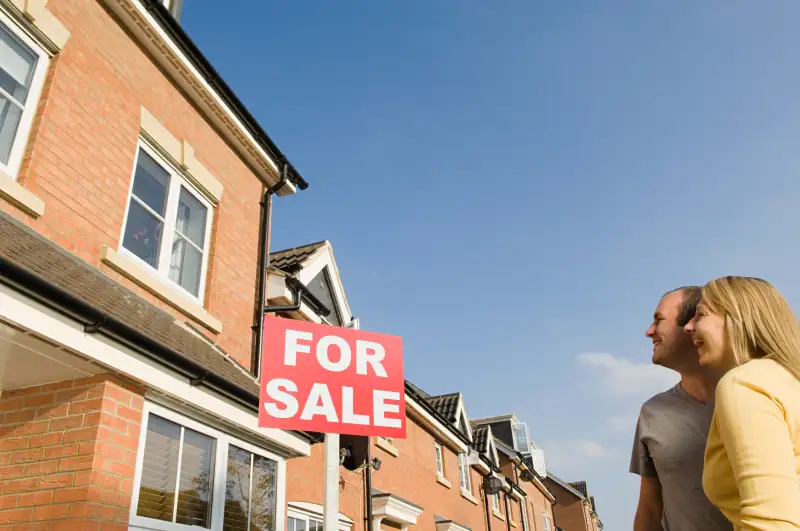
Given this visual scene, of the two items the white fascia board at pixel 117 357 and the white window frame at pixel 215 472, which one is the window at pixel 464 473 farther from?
the white fascia board at pixel 117 357

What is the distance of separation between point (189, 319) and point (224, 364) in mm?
786

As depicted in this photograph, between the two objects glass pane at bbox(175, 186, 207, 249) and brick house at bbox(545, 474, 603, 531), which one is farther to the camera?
brick house at bbox(545, 474, 603, 531)

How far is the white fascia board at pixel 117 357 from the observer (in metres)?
3.75

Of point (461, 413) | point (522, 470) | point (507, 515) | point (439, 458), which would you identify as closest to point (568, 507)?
point (522, 470)

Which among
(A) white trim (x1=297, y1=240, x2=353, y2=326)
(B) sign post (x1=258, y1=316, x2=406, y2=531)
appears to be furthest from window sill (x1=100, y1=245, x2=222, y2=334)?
(A) white trim (x1=297, y1=240, x2=353, y2=326)

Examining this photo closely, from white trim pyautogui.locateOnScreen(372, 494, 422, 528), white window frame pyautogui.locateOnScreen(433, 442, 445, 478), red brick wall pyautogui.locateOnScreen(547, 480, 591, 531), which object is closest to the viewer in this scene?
white trim pyautogui.locateOnScreen(372, 494, 422, 528)

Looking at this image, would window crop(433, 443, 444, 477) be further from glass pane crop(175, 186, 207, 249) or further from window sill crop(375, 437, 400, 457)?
glass pane crop(175, 186, 207, 249)

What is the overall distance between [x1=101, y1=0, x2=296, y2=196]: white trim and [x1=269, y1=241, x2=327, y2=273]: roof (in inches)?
55.9

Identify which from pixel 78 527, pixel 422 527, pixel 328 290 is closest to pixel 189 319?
pixel 78 527

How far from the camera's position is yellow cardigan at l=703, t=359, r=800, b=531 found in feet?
4.11

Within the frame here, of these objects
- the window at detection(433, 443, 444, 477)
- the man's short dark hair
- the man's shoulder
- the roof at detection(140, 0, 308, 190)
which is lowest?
the man's shoulder

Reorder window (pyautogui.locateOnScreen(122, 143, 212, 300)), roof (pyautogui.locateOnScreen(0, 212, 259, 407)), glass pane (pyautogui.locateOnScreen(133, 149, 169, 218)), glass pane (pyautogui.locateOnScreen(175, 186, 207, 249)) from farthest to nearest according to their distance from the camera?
1. glass pane (pyautogui.locateOnScreen(175, 186, 207, 249))
2. glass pane (pyautogui.locateOnScreen(133, 149, 169, 218))
3. window (pyautogui.locateOnScreen(122, 143, 212, 300))
4. roof (pyautogui.locateOnScreen(0, 212, 259, 407))

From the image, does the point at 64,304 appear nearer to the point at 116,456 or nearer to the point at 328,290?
the point at 116,456

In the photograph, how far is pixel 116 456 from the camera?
4.38 meters
